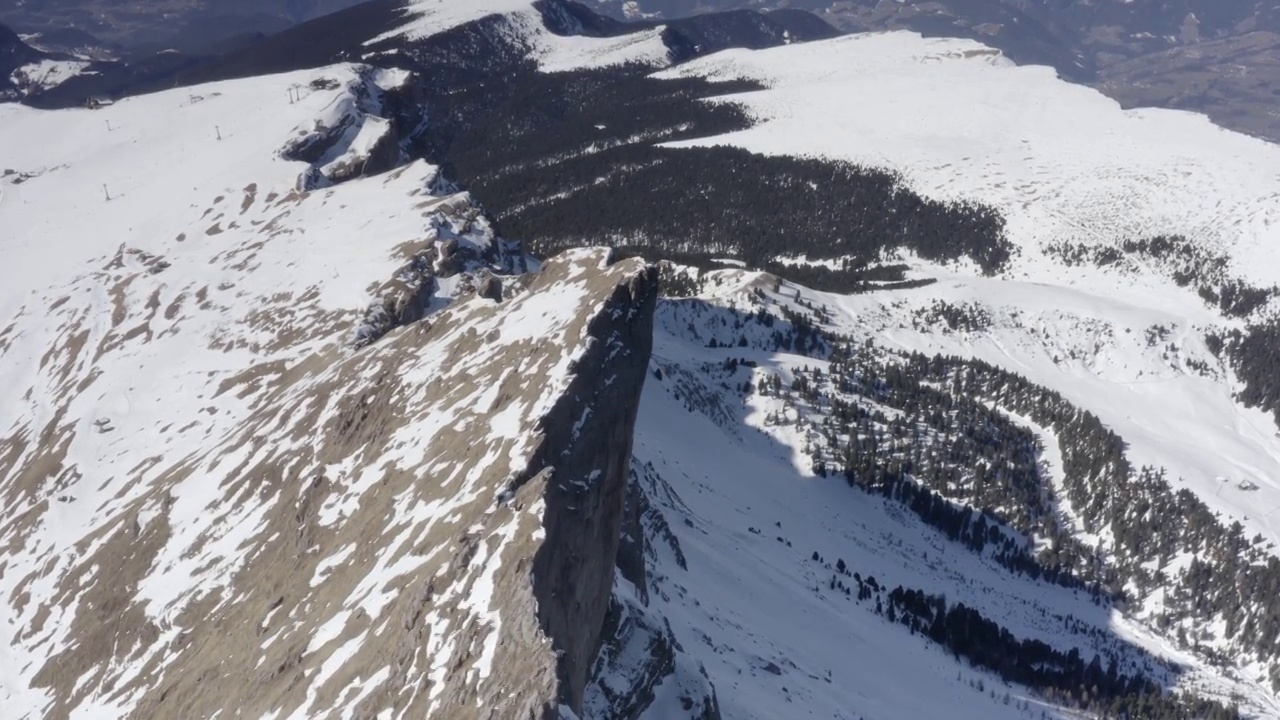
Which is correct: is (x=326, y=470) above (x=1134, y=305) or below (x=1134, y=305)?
above

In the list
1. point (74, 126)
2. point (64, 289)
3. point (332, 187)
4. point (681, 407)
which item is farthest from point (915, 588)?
point (74, 126)

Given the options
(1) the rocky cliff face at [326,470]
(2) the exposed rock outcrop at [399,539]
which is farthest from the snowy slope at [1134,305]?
(2) the exposed rock outcrop at [399,539]

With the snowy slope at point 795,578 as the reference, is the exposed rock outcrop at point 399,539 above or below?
above

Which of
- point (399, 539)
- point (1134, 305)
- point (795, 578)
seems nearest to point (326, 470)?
point (399, 539)

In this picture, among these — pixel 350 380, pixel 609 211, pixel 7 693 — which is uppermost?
pixel 350 380

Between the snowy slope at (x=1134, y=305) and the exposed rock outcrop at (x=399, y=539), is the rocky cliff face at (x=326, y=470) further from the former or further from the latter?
the snowy slope at (x=1134, y=305)

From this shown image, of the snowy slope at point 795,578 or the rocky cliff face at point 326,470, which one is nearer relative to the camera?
the rocky cliff face at point 326,470

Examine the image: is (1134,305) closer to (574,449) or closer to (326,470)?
(326,470)

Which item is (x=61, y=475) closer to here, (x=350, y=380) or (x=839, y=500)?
(x=350, y=380)
